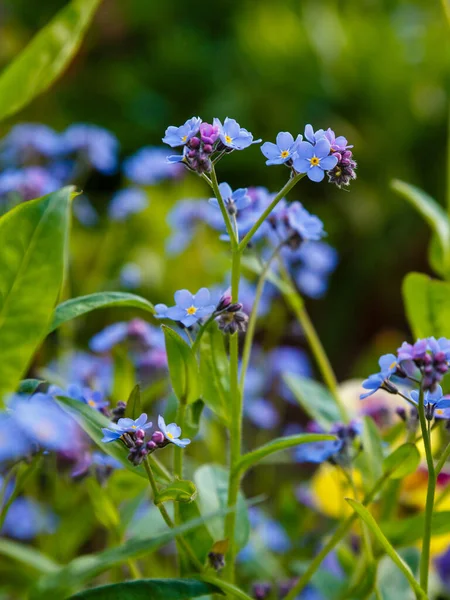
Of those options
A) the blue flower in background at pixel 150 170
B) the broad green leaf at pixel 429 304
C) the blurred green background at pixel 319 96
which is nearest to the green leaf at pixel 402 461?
the broad green leaf at pixel 429 304

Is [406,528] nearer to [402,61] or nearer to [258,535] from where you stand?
[258,535]

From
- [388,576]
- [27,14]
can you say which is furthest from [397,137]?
[388,576]

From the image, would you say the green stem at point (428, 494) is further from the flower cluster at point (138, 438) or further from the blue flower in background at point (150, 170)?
the blue flower in background at point (150, 170)

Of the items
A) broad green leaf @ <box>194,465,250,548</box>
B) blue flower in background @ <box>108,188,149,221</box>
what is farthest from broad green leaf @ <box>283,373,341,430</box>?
blue flower in background @ <box>108,188,149,221</box>

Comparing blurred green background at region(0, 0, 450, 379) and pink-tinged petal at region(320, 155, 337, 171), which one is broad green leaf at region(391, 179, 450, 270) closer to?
pink-tinged petal at region(320, 155, 337, 171)

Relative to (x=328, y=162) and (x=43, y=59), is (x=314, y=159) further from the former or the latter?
(x=43, y=59)
